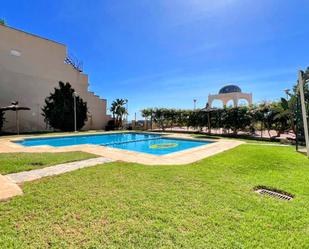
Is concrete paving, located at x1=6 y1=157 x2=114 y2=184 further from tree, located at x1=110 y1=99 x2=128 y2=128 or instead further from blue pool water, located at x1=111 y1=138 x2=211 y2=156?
tree, located at x1=110 y1=99 x2=128 y2=128

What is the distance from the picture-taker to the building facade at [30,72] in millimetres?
21297

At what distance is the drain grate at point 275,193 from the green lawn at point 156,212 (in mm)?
189

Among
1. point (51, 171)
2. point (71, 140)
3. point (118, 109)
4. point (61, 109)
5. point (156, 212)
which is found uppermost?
point (118, 109)

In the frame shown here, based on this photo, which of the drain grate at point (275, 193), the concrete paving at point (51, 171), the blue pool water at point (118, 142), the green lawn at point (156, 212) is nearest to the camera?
the green lawn at point (156, 212)

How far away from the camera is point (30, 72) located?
22.9m

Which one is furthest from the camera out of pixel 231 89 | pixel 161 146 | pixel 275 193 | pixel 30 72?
pixel 231 89

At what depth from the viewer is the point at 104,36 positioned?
17.3m

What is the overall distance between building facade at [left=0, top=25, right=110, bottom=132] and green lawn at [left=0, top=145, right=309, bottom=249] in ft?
65.6

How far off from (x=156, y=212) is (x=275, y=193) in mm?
2823

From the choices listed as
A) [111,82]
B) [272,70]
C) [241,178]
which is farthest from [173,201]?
[111,82]

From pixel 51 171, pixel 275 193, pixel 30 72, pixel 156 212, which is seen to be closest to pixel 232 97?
pixel 30 72

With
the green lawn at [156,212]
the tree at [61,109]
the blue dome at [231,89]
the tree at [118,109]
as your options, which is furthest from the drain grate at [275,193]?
the blue dome at [231,89]

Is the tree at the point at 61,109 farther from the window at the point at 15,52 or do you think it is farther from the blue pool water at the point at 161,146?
the blue pool water at the point at 161,146

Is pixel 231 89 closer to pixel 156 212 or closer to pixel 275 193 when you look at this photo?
pixel 275 193
